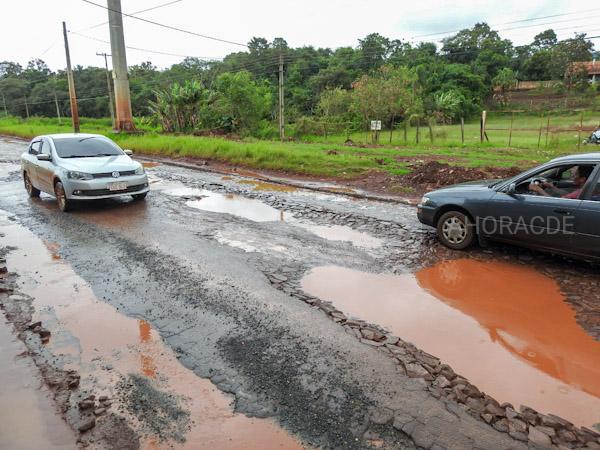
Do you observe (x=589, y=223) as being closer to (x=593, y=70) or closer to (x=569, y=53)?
(x=569, y=53)

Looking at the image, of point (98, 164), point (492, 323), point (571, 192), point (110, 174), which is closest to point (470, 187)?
point (571, 192)

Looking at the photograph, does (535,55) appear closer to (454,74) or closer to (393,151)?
(454,74)

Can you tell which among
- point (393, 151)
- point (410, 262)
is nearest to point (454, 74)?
point (393, 151)

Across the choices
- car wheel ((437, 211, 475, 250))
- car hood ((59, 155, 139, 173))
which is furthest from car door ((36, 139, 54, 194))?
car wheel ((437, 211, 475, 250))

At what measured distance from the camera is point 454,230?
6918 millimetres

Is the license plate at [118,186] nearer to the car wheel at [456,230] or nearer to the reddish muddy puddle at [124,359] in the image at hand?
the reddish muddy puddle at [124,359]

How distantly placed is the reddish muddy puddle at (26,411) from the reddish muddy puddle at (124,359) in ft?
0.38

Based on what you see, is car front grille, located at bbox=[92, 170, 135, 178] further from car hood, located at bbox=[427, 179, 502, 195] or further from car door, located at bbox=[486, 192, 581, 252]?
car door, located at bbox=[486, 192, 581, 252]

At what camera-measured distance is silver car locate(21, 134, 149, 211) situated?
939 cm

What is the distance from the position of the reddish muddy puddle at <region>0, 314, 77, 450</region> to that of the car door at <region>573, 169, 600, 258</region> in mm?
5734

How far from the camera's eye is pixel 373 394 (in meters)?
3.50

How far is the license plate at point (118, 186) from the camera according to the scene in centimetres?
959

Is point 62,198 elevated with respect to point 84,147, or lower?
lower

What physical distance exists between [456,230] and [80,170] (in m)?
7.46
